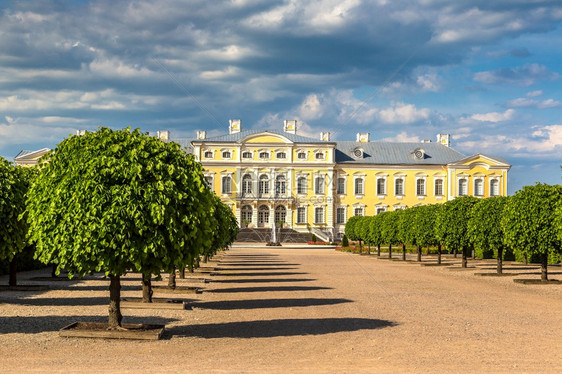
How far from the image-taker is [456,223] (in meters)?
30.2

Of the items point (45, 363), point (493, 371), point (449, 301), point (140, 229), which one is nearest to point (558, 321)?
point (449, 301)

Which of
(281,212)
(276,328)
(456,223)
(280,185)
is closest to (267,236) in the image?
(281,212)

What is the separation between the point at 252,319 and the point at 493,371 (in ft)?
18.4

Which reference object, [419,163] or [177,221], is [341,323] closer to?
[177,221]

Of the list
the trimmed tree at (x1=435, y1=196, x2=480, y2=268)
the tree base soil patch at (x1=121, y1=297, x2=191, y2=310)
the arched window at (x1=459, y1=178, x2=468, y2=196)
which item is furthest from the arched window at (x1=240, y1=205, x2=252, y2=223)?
the tree base soil patch at (x1=121, y1=297, x2=191, y2=310)

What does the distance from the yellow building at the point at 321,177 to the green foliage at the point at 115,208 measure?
2395 inches

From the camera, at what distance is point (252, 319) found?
13.2 metres

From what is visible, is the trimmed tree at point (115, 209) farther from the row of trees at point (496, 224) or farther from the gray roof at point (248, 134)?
the gray roof at point (248, 134)

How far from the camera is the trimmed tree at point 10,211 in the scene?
488 inches

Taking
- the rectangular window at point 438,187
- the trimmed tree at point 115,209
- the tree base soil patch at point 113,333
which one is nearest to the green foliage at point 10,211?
the trimmed tree at point 115,209

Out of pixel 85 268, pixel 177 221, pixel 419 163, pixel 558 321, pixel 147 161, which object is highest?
pixel 419 163

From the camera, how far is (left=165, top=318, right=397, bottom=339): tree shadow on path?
11.3m

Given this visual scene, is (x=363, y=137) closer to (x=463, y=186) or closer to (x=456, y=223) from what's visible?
(x=463, y=186)

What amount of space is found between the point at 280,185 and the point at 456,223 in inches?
1792
